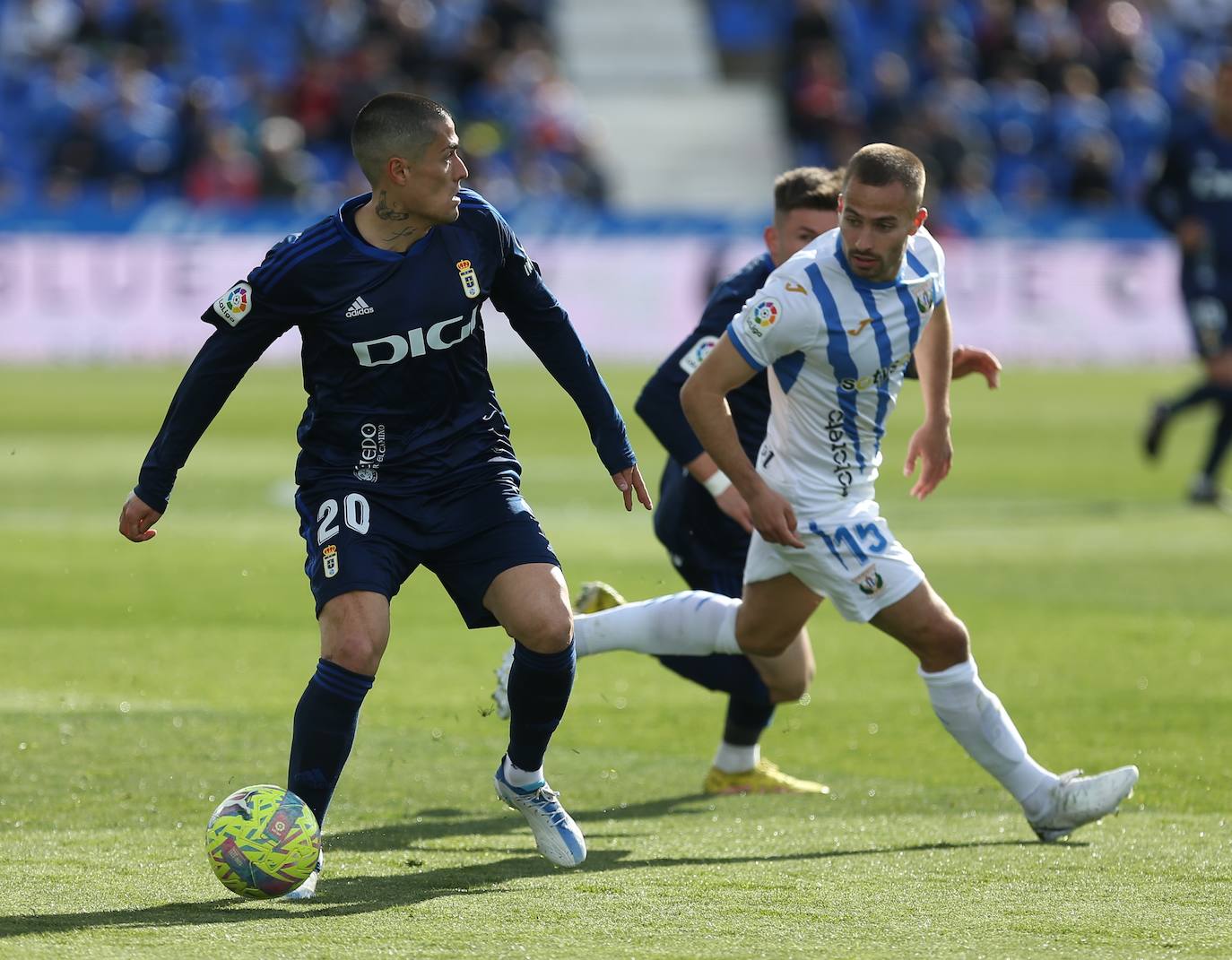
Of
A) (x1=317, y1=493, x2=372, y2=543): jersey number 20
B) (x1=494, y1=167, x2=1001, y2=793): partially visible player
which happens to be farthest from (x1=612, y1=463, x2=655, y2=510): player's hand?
(x1=317, y1=493, x2=372, y2=543): jersey number 20

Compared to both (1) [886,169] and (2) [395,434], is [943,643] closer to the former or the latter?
(1) [886,169]

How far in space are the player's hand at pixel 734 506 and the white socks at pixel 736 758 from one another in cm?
82

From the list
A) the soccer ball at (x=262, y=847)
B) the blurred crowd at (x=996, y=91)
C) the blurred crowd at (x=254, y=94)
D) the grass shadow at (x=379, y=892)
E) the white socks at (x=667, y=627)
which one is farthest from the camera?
the blurred crowd at (x=996, y=91)

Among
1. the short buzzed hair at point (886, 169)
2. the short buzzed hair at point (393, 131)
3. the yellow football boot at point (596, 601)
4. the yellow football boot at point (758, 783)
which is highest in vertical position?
Answer: the short buzzed hair at point (393, 131)

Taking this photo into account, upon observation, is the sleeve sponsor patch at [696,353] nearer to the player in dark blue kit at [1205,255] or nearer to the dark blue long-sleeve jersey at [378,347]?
the dark blue long-sleeve jersey at [378,347]

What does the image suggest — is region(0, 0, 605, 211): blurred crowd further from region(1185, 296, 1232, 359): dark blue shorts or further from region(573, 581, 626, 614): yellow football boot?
region(573, 581, 626, 614): yellow football boot

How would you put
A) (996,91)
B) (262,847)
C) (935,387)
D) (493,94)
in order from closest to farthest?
1. (262,847)
2. (935,387)
3. (493,94)
4. (996,91)

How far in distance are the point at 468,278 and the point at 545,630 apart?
916 mm

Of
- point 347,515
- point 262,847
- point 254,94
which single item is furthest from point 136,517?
point 254,94

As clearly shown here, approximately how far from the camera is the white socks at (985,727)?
545cm

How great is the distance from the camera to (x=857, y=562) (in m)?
5.41

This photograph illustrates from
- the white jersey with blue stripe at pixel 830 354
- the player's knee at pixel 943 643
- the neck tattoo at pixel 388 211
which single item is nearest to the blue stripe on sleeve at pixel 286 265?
the neck tattoo at pixel 388 211

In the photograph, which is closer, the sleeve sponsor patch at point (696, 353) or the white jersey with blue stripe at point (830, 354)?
the white jersey with blue stripe at point (830, 354)

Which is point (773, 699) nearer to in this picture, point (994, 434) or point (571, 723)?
point (571, 723)
